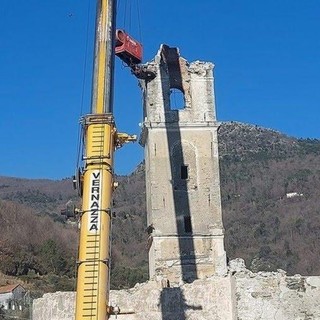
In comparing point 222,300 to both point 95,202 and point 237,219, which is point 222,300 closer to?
point 95,202

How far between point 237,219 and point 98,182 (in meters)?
83.7

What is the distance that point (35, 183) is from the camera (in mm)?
180375

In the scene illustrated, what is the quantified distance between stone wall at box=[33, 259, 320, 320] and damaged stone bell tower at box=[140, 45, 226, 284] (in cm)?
371

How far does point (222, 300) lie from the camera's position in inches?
877

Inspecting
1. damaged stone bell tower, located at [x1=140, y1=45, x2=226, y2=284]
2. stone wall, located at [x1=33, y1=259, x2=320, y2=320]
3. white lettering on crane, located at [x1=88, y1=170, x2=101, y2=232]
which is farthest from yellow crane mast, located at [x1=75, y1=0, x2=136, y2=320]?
damaged stone bell tower, located at [x1=140, y1=45, x2=226, y2=284]

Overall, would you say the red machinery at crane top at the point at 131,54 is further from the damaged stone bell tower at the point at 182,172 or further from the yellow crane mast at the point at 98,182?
the yellow crane mast at the point at 98,182

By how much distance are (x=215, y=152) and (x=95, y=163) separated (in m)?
Answer: 14.2

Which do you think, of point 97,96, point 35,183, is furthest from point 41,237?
point 35,183

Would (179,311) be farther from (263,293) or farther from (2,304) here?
(2,304)

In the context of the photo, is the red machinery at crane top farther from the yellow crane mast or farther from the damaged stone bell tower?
the yellow crane mast

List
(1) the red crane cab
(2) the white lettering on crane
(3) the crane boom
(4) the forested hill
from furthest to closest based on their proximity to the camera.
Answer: (4) the forested hill, (1) the red crane cab, (2) the white lettering on crane, (3) the crane boom

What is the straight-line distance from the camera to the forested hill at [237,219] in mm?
65062

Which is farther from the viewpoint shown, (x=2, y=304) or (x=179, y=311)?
(x=2, y=304)

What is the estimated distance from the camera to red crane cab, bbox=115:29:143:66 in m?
26.2
